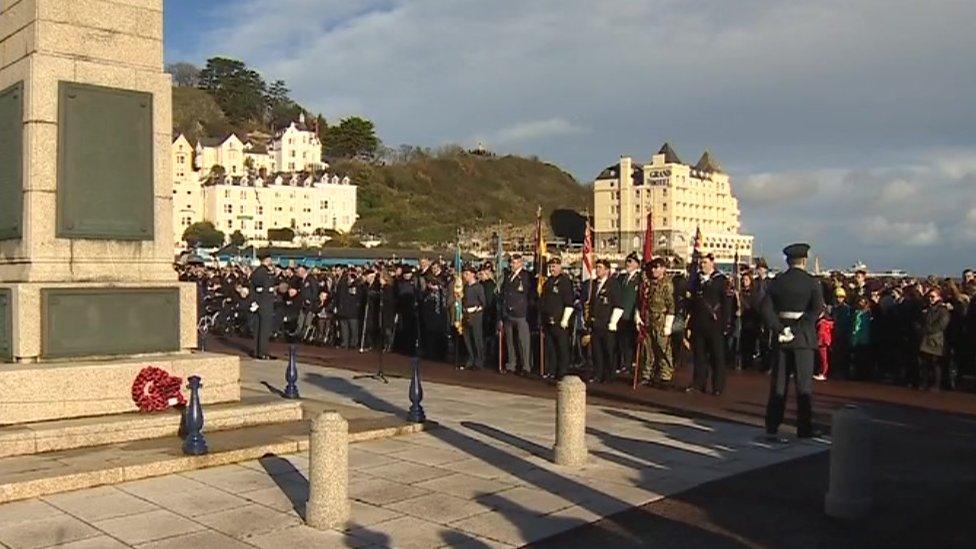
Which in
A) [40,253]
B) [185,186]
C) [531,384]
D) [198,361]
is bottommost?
[531,384]

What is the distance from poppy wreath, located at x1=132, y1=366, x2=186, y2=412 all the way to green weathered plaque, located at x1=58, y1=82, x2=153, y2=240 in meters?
1.52

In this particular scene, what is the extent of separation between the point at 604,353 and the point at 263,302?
742 centimetres

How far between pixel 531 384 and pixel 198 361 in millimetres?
7617

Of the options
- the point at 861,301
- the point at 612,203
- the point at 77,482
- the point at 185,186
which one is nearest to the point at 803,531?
the point at 77,482

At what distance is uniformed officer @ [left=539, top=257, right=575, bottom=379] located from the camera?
56.4 ft

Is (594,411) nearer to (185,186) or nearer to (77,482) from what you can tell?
(77,482)

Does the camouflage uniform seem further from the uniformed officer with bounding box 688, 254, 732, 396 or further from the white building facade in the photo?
the white building facade

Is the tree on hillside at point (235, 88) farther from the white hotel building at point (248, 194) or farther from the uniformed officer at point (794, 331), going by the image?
the uniformed officer at point (794, 331)

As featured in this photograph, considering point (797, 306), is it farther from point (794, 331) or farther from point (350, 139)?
point (350, 139)

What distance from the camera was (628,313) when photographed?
16.7 meters

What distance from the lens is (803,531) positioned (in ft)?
23.6

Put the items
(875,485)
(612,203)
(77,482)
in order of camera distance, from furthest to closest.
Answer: (612,203) < (875,485) < (77,482)

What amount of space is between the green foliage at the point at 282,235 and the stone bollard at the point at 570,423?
124443 mm

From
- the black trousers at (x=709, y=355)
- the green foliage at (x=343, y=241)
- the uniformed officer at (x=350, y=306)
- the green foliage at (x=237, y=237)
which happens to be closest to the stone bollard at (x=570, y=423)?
the black trousers at (x=709, y=355)
